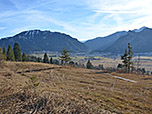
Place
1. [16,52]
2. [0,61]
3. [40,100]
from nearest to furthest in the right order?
[40,100]
[0,61]
[16,52]

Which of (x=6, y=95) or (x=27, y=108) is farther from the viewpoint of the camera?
(x=6, y=95)

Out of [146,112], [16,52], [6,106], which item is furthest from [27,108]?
[16,52]

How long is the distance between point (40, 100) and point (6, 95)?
86.0 inches

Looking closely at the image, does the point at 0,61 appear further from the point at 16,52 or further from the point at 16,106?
the point at 16,52

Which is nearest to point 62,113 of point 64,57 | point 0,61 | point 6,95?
point 6,95

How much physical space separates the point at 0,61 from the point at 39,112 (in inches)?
1143

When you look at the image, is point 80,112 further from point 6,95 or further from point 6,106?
point 6,95

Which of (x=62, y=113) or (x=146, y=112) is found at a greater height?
(x=62, y=113)

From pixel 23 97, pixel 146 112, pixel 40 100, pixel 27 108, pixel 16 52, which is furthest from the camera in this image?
pixel 16 52

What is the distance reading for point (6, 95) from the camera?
6250mm

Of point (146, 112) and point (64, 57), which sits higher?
point (64, 57)

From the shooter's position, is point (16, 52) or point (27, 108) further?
point (16, 52)

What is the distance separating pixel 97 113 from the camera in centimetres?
498

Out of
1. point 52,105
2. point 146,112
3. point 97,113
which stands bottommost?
point 146,112
